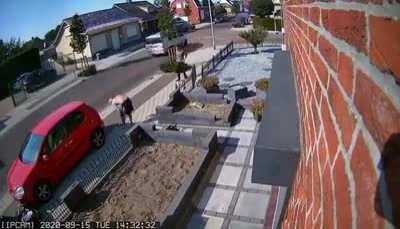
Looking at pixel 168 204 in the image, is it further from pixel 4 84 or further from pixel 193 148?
pixel 4 84

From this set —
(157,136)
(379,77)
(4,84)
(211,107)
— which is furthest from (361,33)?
(4,84)

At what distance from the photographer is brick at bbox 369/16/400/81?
65 cm

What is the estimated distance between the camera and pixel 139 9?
144 ft

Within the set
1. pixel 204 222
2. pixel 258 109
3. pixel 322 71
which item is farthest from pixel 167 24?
pixel 322 71

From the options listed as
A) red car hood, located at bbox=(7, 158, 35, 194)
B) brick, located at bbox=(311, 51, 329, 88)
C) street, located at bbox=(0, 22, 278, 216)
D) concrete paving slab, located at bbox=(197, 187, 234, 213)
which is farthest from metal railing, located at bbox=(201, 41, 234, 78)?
brick, located at bbox=(311, 51, 329, 88)

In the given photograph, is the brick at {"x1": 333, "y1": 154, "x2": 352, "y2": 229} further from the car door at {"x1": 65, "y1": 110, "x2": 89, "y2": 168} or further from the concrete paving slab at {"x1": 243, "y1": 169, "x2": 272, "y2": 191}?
the car door at {"x1": 65, "y1": 110, "x2": 89, "y2": 168}

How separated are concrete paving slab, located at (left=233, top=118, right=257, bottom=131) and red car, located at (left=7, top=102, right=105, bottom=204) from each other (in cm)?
515

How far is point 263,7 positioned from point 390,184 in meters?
47.4

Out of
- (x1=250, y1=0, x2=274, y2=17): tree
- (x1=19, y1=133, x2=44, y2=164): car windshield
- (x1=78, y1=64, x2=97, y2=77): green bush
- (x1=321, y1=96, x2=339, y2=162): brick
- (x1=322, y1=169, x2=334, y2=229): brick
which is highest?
(x1=250, y1=0, x2=274, y2=17): tree

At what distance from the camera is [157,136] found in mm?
11891

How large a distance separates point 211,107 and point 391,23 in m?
14.0

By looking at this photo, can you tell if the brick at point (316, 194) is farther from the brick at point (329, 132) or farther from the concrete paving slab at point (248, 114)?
the concrete paving slab at point (248, 114)

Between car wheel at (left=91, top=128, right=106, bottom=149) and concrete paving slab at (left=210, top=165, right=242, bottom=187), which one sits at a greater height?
car wheel at (left=91, top=128, right=106, bottom=149)

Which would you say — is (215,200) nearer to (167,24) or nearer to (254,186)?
(254,186)
